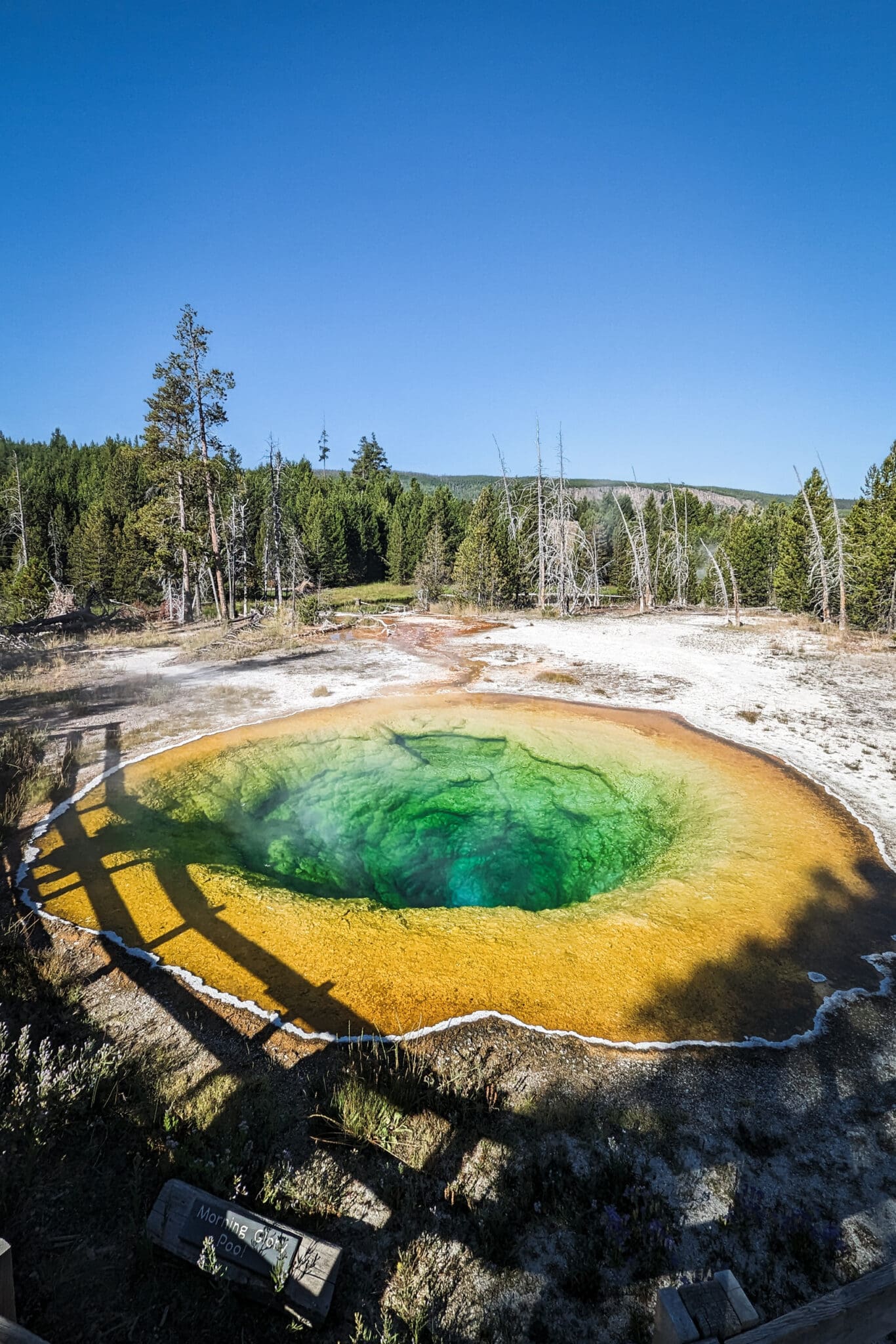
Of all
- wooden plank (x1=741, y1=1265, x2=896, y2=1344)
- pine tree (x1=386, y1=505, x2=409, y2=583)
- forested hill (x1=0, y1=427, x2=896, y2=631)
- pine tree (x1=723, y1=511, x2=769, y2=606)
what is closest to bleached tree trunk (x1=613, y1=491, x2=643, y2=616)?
forested hill (x1=0, y1=427, x2=896, y2=631)

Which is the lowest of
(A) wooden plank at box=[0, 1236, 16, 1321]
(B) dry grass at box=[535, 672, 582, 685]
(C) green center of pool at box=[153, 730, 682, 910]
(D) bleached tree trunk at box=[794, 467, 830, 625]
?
(C) green center of pool at box=[153, 730, 682, 910]

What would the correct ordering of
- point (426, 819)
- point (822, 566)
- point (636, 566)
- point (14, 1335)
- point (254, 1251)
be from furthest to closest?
point (636, 566), point (822, 566), point (426, 819), point (254, 1251), point (14, 1335)

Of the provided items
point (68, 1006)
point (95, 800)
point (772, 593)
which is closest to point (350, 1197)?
point (68, 1006)

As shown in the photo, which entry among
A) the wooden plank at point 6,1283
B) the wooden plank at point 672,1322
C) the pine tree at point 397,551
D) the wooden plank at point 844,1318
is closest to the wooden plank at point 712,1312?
the wooden plank at point 672,1322

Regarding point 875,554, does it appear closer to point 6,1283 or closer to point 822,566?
point 822,566

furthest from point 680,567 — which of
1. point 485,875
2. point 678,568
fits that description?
point 485,875

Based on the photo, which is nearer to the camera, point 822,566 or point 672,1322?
point 672,1322

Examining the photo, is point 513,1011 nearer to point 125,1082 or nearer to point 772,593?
point 125,1082

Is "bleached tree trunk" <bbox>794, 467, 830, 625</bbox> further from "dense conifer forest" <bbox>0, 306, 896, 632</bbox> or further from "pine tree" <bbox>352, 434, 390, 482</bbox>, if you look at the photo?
"pine tree" <bbox>352, 434, 390, 482</bbox>

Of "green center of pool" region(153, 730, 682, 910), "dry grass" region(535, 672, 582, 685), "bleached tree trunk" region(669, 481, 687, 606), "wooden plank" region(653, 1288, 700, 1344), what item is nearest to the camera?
"wooden plank" region(653, 1288, 700, 1344)
